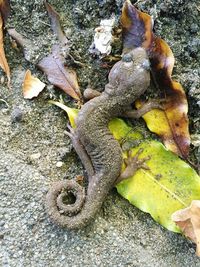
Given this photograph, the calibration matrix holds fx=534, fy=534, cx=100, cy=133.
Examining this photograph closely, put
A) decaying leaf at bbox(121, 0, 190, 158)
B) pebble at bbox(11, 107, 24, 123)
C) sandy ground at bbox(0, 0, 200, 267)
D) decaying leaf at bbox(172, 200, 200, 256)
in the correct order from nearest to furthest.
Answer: decaying leaf at bbox(172, 200, 200, 256) < sandy ground at bbox(0, 0, 200, 267) < decaying leaf at bbox(121, 0, 190, 158) < pebble at bbox(11, 107, 24, 123)

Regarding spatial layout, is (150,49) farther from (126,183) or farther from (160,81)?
(126,183)

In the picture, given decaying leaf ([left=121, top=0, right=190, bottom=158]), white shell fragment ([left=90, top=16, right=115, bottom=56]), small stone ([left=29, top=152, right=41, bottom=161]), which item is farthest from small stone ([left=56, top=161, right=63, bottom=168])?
white shell fragment ([left=90, top=16, right=115, bottom=56])

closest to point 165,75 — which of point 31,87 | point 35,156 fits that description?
point 31,87

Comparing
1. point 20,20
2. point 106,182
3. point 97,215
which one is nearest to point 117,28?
point 20,20

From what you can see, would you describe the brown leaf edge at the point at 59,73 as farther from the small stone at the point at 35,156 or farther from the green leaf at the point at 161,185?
the green leaf at the point at 161,185

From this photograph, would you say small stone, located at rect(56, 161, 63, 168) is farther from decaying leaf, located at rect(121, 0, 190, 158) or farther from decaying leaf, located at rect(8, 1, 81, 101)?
decaying leaf, located at rect(121, 0, 190, 158)

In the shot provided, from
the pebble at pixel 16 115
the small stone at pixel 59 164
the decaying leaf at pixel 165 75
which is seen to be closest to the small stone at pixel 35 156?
the small stone at pixel 59 164

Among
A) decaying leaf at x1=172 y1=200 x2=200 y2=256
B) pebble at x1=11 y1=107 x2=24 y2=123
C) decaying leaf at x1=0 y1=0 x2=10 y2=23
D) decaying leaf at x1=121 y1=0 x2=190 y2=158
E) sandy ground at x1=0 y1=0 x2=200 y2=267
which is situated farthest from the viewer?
decaying leaf at x1=0 y1=0 x2=10 y2=23
